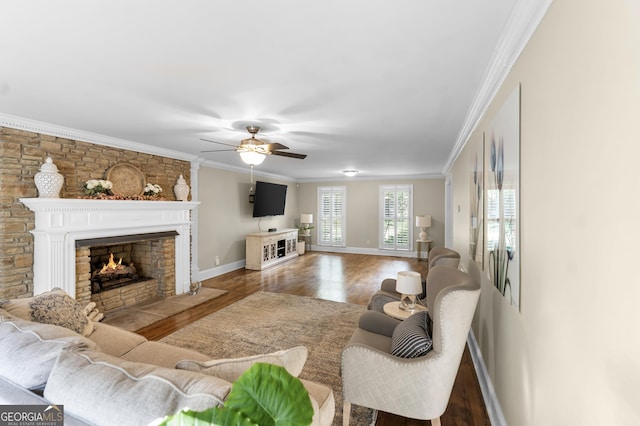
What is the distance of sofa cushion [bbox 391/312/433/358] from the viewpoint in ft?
5.89

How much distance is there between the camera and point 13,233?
318 cm

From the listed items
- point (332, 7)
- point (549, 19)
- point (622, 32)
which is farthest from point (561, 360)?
point (332, 7)

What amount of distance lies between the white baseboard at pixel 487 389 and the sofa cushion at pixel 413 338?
65cm

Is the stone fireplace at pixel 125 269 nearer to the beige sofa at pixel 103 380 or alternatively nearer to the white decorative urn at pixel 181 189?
the white decorative urn at pixel 181 189

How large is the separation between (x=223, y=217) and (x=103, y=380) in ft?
18.3

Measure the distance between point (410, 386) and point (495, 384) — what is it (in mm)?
789

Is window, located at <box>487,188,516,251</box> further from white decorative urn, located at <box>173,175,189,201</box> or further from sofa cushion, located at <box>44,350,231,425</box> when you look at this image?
white decorative urn, located at <box>173,175,189,201</box>

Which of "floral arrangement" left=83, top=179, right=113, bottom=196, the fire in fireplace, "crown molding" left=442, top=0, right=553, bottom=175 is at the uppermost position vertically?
"crown molding" left=442, top=0, right=553, bottom=175

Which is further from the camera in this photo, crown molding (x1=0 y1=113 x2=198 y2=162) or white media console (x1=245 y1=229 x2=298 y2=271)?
white media console (x1=245 y1=229 x2=298 y2=271)

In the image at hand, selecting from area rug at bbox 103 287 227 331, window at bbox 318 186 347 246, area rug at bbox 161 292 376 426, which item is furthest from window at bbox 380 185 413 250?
area rug at bbox 103 287 227 331

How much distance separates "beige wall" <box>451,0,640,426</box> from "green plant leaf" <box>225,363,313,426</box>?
872 mm

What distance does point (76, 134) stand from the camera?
3615 millimetres

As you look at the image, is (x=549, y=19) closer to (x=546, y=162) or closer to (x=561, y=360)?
(x=546, y=162)

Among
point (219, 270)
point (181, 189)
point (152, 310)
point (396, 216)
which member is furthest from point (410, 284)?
point (396, 216)
